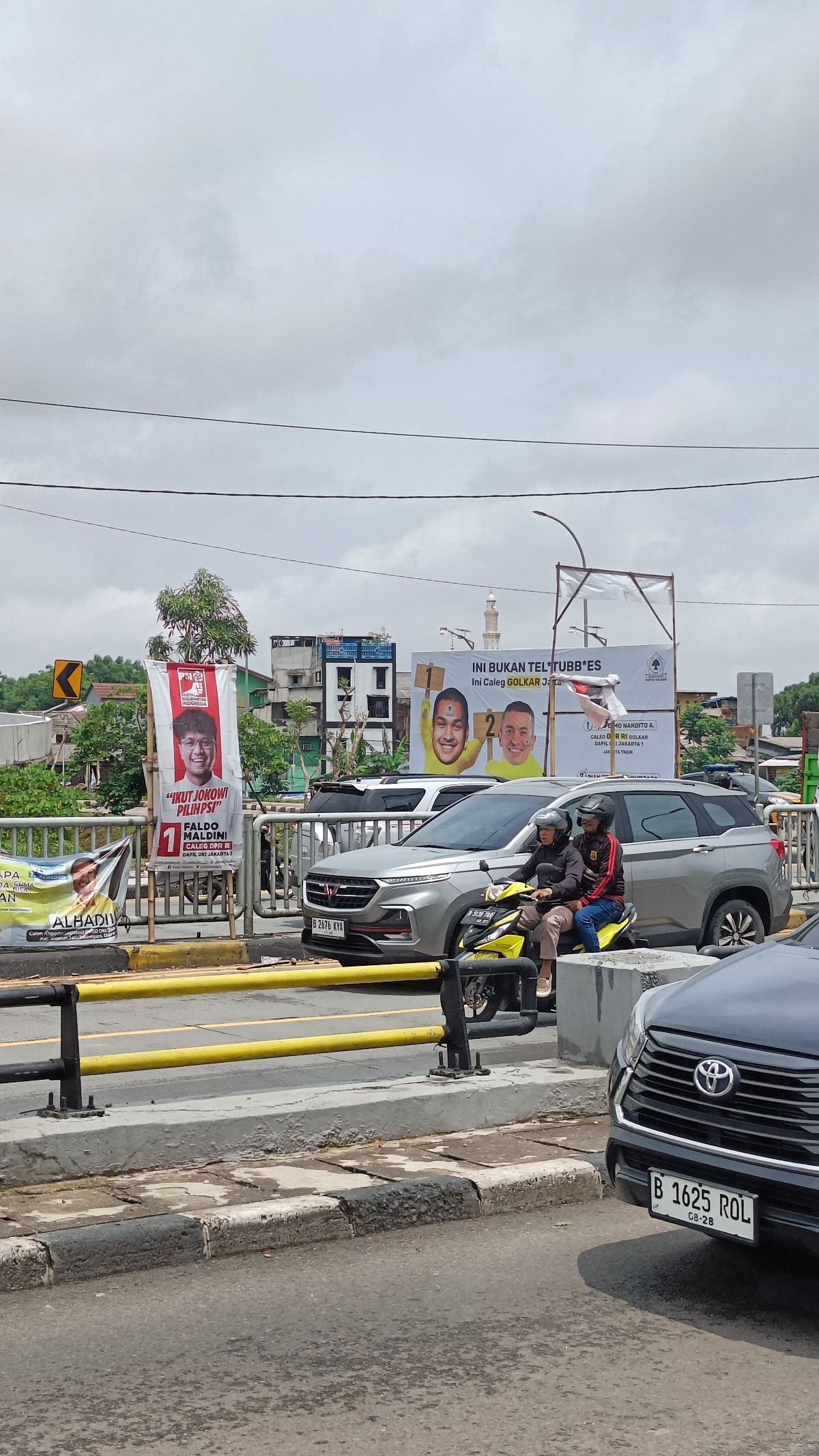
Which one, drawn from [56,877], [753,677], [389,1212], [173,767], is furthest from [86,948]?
[753,677]

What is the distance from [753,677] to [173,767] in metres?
14.2

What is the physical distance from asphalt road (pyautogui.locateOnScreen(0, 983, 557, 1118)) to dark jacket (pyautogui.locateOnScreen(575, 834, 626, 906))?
1.10 m

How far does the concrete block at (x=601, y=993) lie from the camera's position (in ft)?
24.9

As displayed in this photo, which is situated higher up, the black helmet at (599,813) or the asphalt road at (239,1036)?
the black helmet at (599,813)

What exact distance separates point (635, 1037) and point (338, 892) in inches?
297

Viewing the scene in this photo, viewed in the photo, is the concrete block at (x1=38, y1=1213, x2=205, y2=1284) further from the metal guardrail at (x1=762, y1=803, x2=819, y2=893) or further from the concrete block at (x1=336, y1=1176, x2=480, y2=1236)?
the metal guardrail at (x1=762, y1=803, x2=819, y2=893)

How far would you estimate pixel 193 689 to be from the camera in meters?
14.4

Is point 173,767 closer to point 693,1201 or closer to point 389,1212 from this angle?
point 389,1212

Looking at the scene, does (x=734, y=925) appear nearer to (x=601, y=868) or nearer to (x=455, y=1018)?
(x=601, y=868)

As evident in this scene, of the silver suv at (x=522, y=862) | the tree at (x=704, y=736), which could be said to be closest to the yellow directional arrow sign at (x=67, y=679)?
the silver suv at (x=522, y=862)

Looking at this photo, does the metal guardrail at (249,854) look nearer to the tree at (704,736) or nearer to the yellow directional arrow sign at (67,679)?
the yellow directional arrow sign at (67,679)

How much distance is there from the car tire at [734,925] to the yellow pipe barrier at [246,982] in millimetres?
6481

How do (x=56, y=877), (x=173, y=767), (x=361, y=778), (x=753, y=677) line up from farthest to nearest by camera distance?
(x=753, y=677) → (x=361, y=778) → (x=173, y=767) → (x=56, y=877)

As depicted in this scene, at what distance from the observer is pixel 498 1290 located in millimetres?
5109
